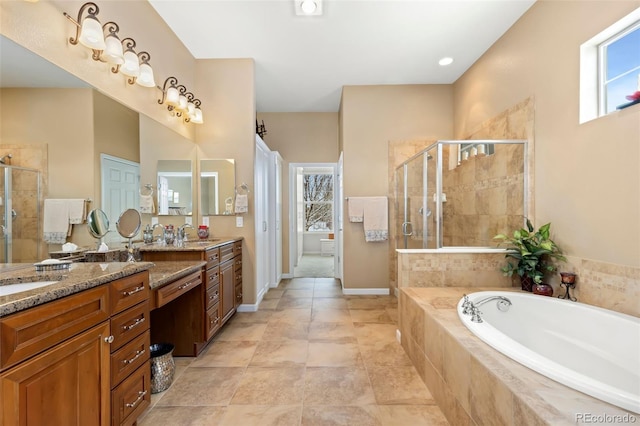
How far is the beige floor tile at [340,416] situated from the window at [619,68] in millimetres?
2372

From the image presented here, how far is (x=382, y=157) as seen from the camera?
387cm

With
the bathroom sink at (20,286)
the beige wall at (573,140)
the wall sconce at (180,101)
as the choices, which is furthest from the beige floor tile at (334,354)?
the wall sconce at (180,101)

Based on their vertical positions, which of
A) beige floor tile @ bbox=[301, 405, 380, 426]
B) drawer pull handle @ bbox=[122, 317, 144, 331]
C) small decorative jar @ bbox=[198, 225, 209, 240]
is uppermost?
small decorative jar @ bbox=[198, 225, 209, 240]

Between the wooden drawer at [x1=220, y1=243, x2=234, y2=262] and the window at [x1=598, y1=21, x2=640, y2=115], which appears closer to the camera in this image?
the window at [x1=598, y1=21, x2=640, y2=115]

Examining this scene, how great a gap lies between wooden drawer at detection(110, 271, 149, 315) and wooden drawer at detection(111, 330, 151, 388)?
0.65 feet

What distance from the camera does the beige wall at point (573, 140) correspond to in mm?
1610

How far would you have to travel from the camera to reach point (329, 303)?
354 centimetres

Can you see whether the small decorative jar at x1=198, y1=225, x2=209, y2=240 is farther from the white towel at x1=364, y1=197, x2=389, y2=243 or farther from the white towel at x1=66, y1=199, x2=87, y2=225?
the white towel at x1=364, y1=197, x2=389, y2=243

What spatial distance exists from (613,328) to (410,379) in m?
1.20

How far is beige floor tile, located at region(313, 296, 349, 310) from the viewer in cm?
339

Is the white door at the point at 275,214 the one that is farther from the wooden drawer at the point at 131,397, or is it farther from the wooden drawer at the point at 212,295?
the wooden drawer at the point at 131,397

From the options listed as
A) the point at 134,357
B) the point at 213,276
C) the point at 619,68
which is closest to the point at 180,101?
the point at 213,276

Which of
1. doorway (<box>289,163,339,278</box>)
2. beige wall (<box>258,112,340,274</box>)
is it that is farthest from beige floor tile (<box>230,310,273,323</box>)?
doorway (<box>289,163,339,278</box>)

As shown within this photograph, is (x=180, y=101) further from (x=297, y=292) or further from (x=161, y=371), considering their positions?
(x=297, y=292)
